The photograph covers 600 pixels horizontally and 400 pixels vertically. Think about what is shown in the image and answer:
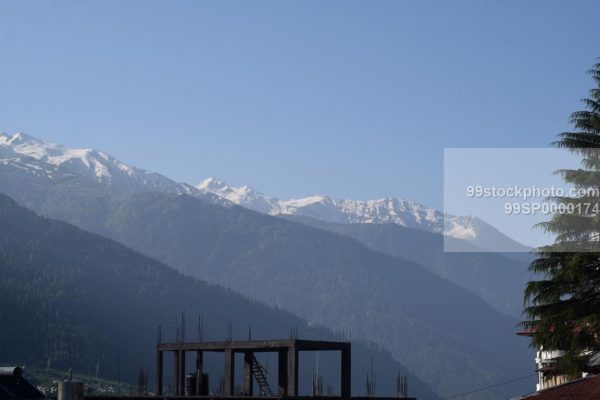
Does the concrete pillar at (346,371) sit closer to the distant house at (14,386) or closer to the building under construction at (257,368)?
the building under construction at (257,368)

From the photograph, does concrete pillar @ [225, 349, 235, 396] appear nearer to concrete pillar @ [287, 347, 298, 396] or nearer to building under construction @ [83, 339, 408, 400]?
building under construction @ [83, 339, 408, 400]

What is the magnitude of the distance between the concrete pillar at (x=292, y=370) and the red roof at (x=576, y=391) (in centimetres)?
1800

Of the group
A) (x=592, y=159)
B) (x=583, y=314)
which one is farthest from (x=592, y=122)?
(x=583, y=314)

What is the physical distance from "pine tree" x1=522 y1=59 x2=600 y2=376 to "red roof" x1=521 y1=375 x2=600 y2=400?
1.45m

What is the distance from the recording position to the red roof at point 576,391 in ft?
180

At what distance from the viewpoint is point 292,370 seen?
72312mm

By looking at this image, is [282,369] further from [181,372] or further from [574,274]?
[574,274]

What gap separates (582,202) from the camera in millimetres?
Result: 56656

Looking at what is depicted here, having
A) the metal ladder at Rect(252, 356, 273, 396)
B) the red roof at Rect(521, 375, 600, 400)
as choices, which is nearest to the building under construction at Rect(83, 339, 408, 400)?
the metal ladder at Rect(252, 356, 273, 396)

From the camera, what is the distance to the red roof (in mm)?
54906

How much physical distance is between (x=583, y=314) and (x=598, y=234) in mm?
4162

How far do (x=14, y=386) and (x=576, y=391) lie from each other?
6165 centimetres

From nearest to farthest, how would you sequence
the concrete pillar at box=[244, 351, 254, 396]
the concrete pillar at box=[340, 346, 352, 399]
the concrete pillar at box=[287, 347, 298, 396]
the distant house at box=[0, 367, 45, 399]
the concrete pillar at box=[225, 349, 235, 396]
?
the concrete pillar at box=[287, 347, 298, 396], the concrete pillar at box=[225, 349, 235, 396], the concrete pillar at box=[340, 346, 352, 399], the concrete pillar at box=[244, 351, 254, 396], the distant house at box=[0, 367, 45, 399]

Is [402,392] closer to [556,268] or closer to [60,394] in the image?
[556,268]
